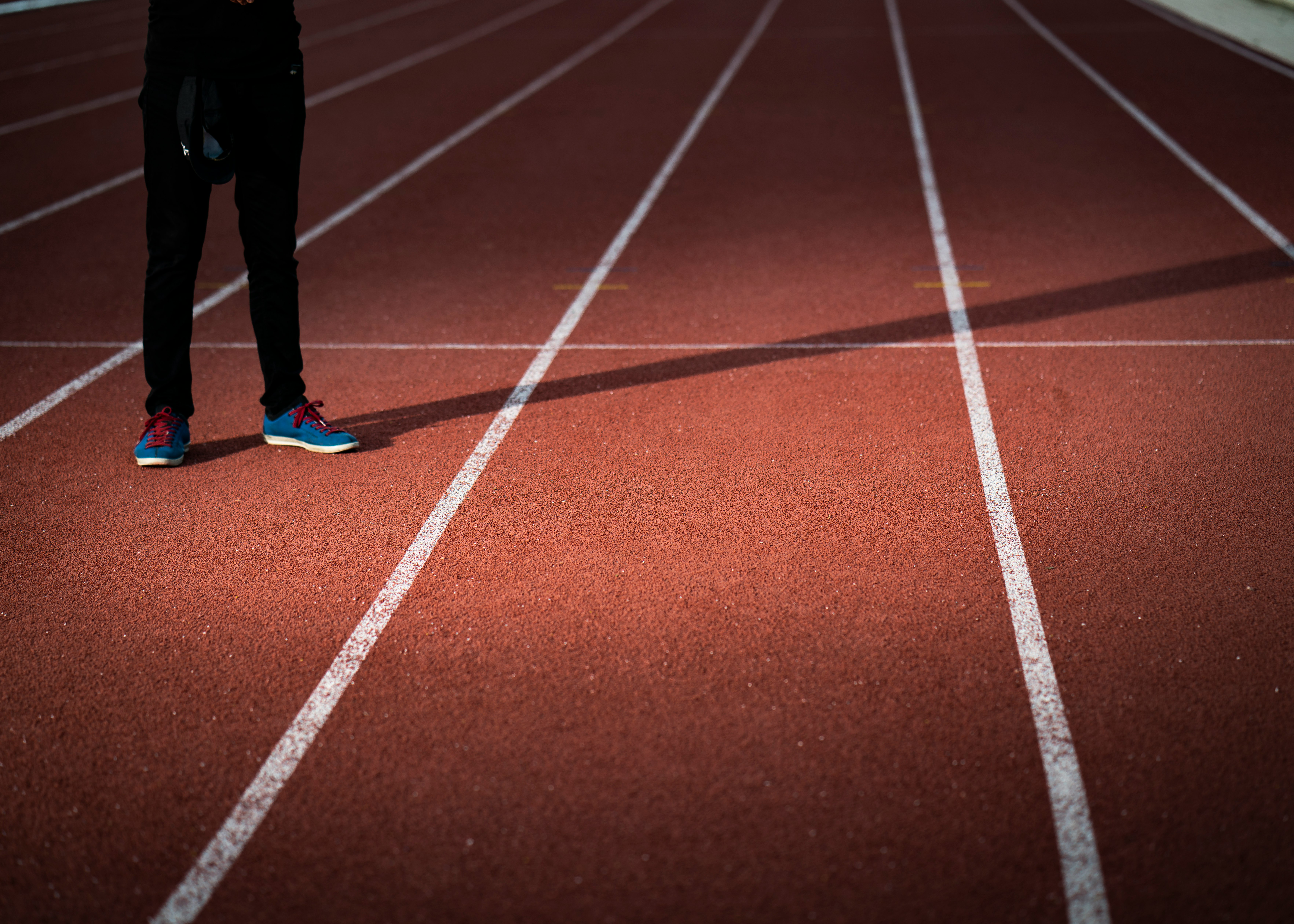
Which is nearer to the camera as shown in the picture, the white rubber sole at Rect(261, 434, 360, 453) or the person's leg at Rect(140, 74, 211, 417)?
the person's leg at Rect(140, 74, 211, 417)

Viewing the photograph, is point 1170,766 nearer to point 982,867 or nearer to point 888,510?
point 982,867

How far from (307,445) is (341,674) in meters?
1.53

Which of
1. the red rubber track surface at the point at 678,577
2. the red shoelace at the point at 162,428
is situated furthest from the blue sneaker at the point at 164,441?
the red rubber track surface at the point at 678,577

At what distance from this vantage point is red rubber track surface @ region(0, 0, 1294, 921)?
2.24 metres

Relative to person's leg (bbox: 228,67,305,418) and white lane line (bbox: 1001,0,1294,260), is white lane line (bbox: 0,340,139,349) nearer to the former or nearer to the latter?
person's leg (bbox: 228,67,305,418)

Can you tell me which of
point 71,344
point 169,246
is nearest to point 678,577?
point 169,246

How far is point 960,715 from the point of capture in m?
2.61

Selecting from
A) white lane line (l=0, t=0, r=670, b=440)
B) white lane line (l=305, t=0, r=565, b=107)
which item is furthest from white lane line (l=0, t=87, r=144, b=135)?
white lane line (l=0, t=0, r=670, b=440)

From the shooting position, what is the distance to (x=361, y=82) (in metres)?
12.5

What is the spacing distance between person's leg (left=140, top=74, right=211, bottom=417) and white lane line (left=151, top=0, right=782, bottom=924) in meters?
1.28

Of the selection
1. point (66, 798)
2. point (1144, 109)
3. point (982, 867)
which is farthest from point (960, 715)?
point (1144, 109)

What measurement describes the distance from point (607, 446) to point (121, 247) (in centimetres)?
474

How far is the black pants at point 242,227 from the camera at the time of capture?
3660mm

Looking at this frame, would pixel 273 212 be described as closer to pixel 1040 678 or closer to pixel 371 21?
pixel 1040 678
